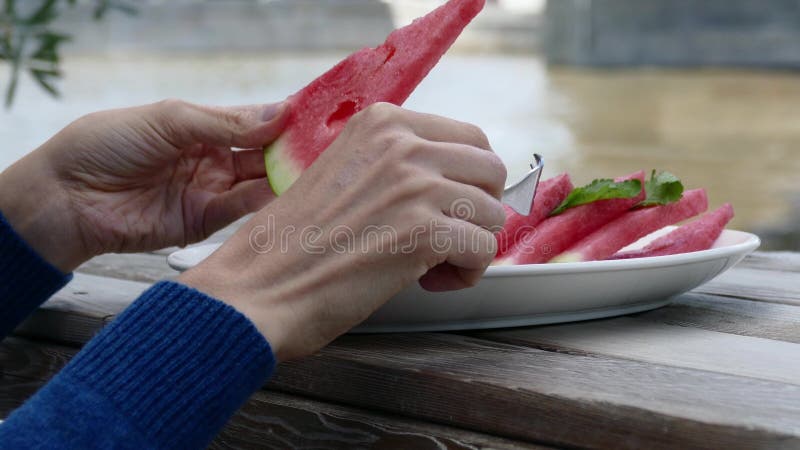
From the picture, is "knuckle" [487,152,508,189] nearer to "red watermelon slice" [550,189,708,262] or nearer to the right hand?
the right hand

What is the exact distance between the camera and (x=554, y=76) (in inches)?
458

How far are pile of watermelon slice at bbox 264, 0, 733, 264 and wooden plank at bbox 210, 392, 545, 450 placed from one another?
223 mm

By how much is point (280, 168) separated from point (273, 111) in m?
0.06

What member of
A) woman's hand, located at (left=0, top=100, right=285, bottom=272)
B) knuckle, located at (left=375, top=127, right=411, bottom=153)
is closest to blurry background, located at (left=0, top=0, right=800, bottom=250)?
woman's hand, located at (left=0, top=100, right=285, bottom=272)

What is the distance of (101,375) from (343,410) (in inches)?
8.0

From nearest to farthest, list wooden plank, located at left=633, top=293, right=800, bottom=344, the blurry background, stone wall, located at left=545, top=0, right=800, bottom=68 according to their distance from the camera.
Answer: wooden plank, located at left=633, top=293, right=800, bottom=344 < the blurry background < stone wall, located at left=545, top=0, right=800, bottom=68

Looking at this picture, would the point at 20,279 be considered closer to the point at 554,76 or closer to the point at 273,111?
the point at 273,111

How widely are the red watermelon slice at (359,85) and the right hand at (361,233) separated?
0.21m

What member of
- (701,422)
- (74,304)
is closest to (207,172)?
(74,304)

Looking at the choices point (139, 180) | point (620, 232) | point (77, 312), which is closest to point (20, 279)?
point (77, 312)

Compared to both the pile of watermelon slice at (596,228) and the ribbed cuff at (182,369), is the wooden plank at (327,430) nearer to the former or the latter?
the ribbed cuff at (182,369)

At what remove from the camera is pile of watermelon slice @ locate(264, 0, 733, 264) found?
38.1 inches

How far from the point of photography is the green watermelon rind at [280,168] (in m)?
0.97

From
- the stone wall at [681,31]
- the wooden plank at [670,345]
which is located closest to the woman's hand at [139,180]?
the wooden plank at [670,345]
